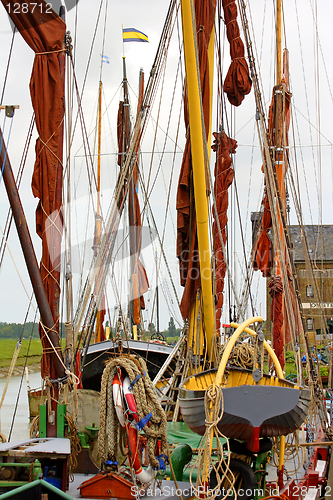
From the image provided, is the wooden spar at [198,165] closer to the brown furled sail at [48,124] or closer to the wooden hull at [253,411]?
the brown furled sail at [48,124]

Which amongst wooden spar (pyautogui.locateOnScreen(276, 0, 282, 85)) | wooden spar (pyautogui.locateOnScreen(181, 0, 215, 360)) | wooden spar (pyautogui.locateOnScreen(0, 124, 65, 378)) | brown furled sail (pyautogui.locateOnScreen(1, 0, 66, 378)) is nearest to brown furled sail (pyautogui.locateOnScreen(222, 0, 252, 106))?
wooden spar (pyautogui.locateOnScreen(276, 0, 282, 85))

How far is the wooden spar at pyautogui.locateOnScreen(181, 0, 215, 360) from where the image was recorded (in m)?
8.70

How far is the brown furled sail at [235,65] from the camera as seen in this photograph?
39.1ft

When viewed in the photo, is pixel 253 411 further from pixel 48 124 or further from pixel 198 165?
pixel 48 124

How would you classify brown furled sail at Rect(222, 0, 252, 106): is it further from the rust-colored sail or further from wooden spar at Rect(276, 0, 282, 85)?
wooden spar at Rect(276, 0, 282, 85)

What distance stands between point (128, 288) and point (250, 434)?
12429 mm

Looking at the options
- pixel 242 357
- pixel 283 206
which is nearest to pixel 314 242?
pixel 283 206

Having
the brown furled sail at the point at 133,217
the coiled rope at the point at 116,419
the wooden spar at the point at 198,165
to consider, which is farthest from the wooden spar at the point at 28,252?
the brown furled sail at the point at 133,217

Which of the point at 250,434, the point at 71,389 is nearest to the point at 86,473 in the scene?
the point at 71,389

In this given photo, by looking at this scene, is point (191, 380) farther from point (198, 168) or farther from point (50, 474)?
point (198, 168)

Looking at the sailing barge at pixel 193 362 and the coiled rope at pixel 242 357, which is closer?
the sailing barge at pixel 193 362

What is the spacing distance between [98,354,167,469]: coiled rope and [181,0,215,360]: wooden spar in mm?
3309

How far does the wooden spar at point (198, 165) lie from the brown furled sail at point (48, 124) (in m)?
2.08

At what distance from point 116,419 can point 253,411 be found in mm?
1677
